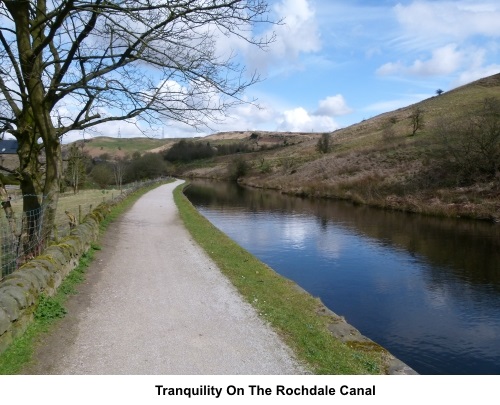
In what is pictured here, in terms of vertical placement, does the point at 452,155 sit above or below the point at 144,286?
above

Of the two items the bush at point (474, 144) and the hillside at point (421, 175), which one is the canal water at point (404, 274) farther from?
the bush at point (474, 144)

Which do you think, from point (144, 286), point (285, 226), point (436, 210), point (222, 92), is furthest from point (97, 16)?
point (436, 210)

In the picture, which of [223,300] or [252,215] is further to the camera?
[252,215]

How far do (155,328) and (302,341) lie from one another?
2.20 m

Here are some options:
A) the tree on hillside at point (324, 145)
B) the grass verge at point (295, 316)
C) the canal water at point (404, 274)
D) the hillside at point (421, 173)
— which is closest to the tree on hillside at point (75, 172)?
the hillside at point (421, 173)

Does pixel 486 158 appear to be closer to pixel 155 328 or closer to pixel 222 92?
pixel 222 92

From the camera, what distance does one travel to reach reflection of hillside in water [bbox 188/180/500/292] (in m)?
14.4

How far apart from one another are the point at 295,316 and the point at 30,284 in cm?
426

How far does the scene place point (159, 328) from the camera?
6.85 metres

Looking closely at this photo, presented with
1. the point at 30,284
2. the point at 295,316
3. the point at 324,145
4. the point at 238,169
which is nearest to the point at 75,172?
the point at 238,169

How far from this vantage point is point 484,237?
21.1m

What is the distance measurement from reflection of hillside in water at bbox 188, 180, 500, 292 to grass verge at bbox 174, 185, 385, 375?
5436 millimetres

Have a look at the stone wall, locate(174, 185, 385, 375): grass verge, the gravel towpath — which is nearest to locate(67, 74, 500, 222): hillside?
locate(174, 185, 385, 375): grass verge

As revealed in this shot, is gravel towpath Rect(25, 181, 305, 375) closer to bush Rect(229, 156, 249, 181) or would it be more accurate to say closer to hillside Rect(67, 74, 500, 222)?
hillside Rect(67, 74, 500, 222)
